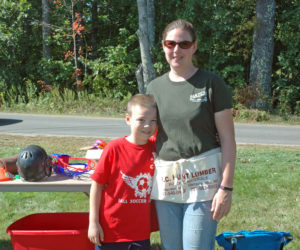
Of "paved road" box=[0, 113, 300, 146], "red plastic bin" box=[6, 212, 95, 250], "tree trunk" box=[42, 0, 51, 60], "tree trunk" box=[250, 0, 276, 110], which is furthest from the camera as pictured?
"tree trunk" box=[42, 0, 51, 60]

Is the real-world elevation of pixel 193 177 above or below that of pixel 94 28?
below

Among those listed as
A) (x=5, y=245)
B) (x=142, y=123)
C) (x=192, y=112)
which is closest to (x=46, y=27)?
(x=5, y=245)

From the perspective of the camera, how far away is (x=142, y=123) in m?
2.61

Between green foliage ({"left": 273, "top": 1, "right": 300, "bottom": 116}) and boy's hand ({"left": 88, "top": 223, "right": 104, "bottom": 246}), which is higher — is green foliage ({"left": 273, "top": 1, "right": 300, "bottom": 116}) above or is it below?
above

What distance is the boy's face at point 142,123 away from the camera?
2584mm

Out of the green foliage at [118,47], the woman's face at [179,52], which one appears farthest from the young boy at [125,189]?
the green foliage at [118,47]

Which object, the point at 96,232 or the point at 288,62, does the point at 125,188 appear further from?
the point at 288,62

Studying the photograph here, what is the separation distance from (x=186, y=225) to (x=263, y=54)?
57.8 feet

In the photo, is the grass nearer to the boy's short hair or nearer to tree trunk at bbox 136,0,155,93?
the boy's short hair

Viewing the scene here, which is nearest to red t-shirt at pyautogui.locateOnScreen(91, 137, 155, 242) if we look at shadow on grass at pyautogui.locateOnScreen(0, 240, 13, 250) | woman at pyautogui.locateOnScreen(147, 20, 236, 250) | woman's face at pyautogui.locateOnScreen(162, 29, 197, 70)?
woman at pyautogui.locateOnScreen(147, 20, 236, 250)

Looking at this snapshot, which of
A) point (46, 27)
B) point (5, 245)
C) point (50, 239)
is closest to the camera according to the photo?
point (50, 239)

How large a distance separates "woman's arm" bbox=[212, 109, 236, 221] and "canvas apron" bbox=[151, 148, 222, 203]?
56mm

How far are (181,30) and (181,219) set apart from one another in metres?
1.16

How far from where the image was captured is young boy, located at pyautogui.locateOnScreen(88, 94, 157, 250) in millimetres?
2639
